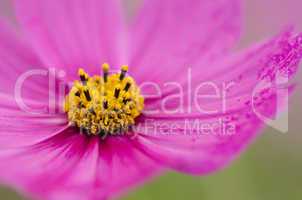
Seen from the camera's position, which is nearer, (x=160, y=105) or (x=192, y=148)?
(x=192, y=148)

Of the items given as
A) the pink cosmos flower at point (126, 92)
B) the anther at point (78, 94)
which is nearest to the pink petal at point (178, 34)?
the pink cosmos flower at point (126, 92)

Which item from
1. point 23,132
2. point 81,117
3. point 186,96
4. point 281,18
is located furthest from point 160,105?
point 281,18

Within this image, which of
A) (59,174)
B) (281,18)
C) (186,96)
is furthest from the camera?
(281,18)

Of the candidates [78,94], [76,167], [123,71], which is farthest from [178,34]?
[76,167]

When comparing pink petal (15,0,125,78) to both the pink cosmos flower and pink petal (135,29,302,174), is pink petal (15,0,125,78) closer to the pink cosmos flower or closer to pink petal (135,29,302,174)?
the pink cosmos flower

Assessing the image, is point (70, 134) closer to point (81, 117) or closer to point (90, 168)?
point (81, 117)

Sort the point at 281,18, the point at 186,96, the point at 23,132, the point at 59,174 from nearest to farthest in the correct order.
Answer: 1. the point at 59,174
2. the point at 23,132
3. the point at 186,96
4. the point at 281,18
